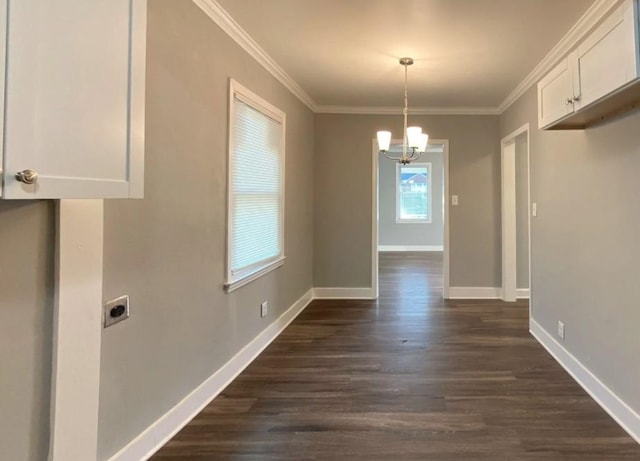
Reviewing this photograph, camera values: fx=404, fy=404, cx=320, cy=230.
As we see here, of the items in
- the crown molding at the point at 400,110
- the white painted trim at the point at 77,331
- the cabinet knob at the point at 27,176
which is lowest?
the white painted trim at the point at 77,331

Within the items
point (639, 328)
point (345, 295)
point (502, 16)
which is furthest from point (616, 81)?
point (345, 295)

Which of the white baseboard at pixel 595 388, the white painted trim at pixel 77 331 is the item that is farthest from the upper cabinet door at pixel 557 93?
the white painted trim at pixel 77 331

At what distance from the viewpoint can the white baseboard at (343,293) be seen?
517 cm

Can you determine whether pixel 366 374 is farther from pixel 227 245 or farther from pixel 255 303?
pixel 227 245

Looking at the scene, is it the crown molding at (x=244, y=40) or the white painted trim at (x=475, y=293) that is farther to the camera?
the white painted trim at (x=475, y=293)

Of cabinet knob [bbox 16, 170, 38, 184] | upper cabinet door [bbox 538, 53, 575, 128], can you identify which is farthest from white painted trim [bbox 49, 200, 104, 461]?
upper cabinet door [bbox 538, 53, 575, 128]

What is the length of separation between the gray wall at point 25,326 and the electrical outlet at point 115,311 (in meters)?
0.26

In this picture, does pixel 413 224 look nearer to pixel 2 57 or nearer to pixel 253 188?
pixel 253 188

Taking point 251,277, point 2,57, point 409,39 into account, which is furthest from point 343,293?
point 2,57

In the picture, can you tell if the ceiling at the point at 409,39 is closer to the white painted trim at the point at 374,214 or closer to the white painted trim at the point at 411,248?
the white painted trim at the point at 374,214

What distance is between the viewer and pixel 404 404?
95.2 inches

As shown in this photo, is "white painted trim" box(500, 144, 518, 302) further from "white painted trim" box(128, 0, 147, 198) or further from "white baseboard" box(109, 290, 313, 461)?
"white painted trim" box(128, 0, 147, 198)

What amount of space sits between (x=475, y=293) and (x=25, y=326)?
15.7ft

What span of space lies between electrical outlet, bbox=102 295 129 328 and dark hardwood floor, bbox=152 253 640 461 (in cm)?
75
